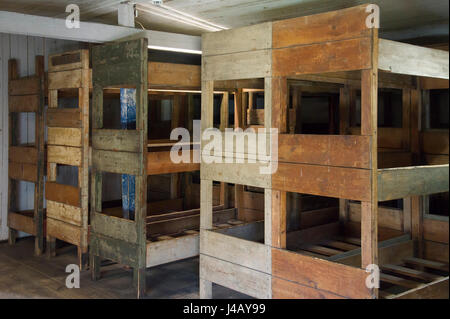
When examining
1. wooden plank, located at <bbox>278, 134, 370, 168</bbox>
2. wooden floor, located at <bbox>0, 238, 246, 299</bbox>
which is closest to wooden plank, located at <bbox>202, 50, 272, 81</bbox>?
wooden plank, located at <bbox>278, 134, 370, 168</bbox>

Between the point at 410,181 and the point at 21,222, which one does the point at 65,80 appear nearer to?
the point at 21,222

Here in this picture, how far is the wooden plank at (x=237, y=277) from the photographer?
372 cm

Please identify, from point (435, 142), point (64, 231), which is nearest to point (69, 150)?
point (64, 231)

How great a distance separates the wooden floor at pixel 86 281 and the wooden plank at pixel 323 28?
2.24 m

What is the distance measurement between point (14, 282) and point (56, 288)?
485 mm

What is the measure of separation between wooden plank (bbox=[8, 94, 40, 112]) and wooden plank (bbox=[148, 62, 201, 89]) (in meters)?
2.05

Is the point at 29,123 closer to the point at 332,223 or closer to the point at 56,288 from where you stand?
the point at 56,288

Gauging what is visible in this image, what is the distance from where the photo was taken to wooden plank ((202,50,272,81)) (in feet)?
12.0

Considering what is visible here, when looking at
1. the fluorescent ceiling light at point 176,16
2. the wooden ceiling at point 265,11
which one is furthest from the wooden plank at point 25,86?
the fluorescent ceiling light at point 176,16

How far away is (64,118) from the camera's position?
5.22 meters

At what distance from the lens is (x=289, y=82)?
15.0 ft

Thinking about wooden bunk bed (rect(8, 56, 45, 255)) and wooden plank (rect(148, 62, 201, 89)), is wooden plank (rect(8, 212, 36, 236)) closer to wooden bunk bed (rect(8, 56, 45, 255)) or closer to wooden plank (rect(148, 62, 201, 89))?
wooden bunk bed (rect(8, 56, 45, 255))

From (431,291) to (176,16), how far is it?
3.49 metres
